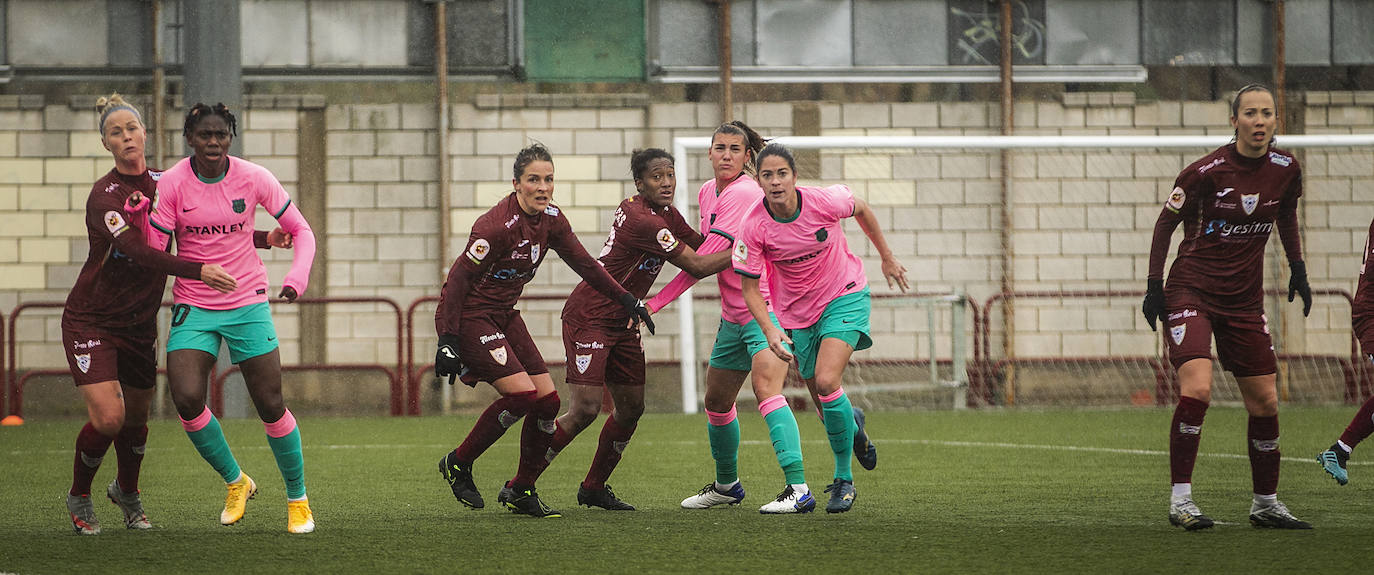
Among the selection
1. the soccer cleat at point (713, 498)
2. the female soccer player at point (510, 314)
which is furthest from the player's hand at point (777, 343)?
the soccer cleat at point (713, 498)

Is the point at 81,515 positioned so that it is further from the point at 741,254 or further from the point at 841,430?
the point at 841,430

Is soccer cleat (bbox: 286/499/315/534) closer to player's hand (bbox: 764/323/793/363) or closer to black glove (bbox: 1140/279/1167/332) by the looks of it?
player's hand (bbox: 764/323/793/363)

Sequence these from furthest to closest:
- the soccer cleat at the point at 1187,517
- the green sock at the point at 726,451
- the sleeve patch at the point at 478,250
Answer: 1. the green sock at the point at 726,451
2. the sleeve patch at the point at 478,250
3. the soccer cleat at the point at 1187,517

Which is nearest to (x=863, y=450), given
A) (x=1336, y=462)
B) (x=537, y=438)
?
(x=537, y=438)

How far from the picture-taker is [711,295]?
1526 cm

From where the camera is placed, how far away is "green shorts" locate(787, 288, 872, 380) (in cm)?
668

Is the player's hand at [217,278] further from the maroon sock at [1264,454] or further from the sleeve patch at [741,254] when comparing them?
the maroon sock at [1264,454]

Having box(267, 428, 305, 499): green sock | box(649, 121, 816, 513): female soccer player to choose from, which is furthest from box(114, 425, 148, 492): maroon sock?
box(649, 121, 816, 513): female soccer player

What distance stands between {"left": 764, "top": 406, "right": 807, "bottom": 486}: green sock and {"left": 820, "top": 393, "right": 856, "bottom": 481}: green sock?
0.16 m

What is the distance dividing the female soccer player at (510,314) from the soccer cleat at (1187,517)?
2390 mm

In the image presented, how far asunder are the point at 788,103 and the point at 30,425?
836 cm

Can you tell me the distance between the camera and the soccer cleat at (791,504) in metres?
6.49

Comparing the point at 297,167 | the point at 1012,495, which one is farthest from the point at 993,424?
the point at 297,167

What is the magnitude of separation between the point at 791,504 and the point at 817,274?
108 cm
